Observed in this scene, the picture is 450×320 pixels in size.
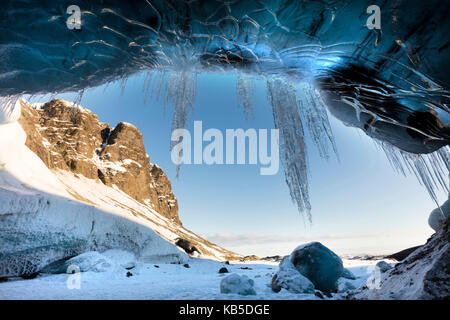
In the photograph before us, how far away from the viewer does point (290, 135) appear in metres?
3.61

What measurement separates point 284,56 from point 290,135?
4.14ft

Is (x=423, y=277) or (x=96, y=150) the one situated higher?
(x=96, y=150)

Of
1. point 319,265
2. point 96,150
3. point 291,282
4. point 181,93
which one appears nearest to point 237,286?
point 291,282

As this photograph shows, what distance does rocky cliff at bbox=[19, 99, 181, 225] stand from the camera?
35031mm

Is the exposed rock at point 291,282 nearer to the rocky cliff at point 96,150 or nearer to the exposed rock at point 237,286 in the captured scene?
the exposed rock at point 237,286

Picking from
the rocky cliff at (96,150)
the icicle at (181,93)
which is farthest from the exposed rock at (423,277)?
the rocky cliff at (96,150)

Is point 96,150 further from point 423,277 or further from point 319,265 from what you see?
point 423,277

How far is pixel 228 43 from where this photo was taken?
124 inches
